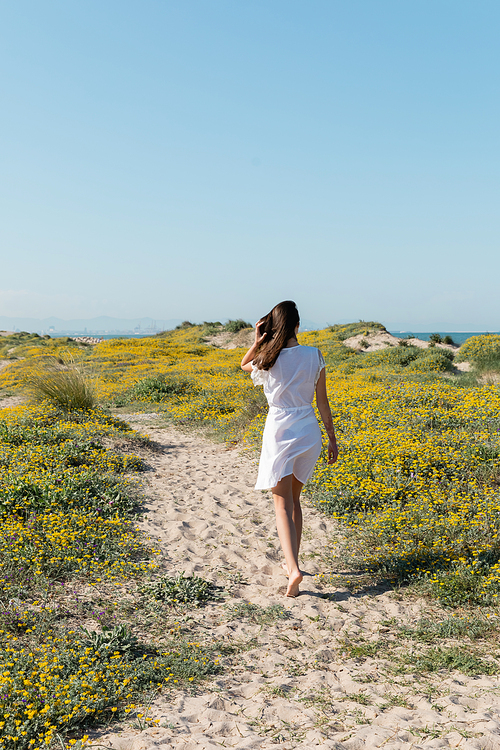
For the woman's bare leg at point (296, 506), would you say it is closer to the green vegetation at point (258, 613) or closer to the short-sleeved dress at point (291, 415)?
the short-sleeved dress at point (291, 415)

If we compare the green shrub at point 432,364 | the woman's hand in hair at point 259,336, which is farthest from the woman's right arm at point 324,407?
the green shrub at point 432,364

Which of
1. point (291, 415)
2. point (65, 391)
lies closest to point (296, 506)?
point (291, 415)

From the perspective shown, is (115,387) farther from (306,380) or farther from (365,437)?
(306,380)

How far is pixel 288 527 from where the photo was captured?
3.97m

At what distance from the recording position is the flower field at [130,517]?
292 centimetres

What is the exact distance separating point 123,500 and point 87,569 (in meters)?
1.60

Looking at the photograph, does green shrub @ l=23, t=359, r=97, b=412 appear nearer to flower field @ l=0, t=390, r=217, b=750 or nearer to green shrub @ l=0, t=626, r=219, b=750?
flower field @ l=0, t=390, r=217, b=750

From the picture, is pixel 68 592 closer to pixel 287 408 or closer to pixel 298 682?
pixel 298 682

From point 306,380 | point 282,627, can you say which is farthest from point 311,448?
point 282,627

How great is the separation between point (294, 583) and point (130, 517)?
245 cm

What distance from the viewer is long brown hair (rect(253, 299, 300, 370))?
3846 mm

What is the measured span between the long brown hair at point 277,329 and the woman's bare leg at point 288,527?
0.98m

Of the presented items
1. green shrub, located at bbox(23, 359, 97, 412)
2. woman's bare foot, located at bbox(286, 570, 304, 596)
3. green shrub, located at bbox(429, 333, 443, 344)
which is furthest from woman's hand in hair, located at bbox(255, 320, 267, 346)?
green shrub, located at bbox(429, 333, 443, 344)

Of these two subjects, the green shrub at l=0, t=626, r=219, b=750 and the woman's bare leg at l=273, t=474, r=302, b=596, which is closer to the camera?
the green shrub at l=0, t=626, r=219, b=750
